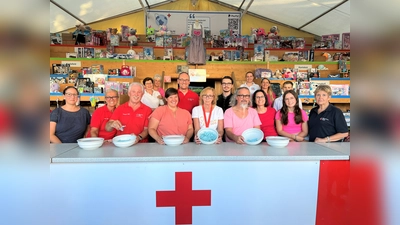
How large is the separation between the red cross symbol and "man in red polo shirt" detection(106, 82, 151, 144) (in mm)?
865

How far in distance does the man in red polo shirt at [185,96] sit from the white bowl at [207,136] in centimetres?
102

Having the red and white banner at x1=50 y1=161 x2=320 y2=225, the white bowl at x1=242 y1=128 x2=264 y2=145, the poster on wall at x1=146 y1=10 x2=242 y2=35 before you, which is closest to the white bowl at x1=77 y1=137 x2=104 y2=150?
the red and white banner at x1=50 y1=161 x2=320 y2=225

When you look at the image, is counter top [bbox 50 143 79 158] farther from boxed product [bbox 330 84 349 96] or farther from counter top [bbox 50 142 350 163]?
boxed product [bbox 330 84 349 96]

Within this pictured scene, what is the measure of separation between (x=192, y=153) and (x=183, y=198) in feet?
0.96

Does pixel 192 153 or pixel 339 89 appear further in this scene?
pixel 339 89

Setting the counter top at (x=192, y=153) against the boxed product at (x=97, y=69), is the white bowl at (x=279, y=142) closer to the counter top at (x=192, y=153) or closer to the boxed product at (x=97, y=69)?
the counter top at (x=192, y=153)

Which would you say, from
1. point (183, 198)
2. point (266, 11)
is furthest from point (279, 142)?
point (266, 11)

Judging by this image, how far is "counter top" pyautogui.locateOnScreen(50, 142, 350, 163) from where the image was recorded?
1.55m

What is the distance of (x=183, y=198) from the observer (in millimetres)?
1596

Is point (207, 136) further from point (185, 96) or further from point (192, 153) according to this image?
point (185, 96)

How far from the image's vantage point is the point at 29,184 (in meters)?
0.59

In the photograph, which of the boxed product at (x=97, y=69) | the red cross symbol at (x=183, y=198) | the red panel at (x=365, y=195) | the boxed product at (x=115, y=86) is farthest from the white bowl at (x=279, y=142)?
the boxed product at (x=97, y=69)

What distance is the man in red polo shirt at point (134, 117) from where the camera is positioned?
2.37 m

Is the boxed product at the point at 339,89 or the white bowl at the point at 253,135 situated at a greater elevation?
the boxed product at the point at 339,89
